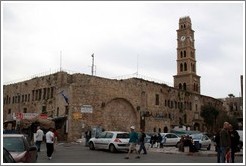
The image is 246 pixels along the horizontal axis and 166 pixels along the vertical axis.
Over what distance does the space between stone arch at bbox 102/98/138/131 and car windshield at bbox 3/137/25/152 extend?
1073 inches

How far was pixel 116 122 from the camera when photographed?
39469 millimetres

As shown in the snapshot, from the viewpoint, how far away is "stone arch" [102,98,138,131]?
3850 cm

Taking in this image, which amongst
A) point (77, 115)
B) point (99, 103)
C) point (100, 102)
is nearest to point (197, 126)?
point (100, 102)

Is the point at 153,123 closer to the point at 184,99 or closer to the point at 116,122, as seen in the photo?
the point at 116,122

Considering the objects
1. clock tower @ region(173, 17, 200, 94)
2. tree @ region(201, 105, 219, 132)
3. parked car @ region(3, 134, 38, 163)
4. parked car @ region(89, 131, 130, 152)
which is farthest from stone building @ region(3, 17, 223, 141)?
parked car @ region(3, 134, 38, 163)

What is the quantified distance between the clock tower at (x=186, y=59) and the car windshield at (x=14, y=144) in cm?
5859

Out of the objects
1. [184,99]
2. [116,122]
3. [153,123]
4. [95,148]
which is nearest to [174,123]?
[184,99]

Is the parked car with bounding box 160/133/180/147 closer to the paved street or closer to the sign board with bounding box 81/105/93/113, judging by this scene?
the sign board with bounding box 81/105/93/113

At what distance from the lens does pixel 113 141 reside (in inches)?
796

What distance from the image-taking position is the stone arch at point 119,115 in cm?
3850

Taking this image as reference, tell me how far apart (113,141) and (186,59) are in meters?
50.8

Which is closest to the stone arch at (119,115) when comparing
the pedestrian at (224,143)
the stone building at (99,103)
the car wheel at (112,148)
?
the stone building at (99,103)

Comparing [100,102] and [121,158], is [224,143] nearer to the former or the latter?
[121,158]

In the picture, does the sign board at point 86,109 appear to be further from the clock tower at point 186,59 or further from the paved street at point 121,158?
the clock tower at point 186,59
